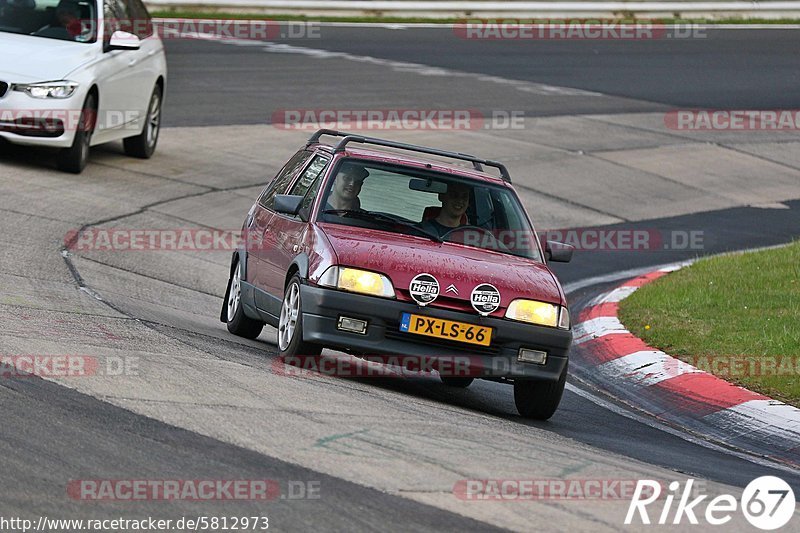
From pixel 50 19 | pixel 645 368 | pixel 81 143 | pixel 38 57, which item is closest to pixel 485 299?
pixel 645 368

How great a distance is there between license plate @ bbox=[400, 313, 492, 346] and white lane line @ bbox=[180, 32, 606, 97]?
1763 centimetres

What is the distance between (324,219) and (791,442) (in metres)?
3.10

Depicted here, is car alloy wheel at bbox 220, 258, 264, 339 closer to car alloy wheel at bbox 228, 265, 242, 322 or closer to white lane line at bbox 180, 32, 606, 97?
car alloy wheel at bbox 228, 265, 242, 322

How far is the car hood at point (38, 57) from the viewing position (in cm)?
1513

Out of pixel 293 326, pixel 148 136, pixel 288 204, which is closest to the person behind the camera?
pixel 293 326

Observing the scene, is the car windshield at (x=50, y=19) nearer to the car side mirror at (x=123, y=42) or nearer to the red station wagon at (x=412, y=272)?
the car side mirror at (x=123, y=42)


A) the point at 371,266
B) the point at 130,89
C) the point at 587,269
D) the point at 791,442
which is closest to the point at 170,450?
the point at 371,266

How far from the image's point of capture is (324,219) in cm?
938

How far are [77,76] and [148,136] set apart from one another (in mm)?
2448

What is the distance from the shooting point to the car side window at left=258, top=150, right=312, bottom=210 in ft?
34.5

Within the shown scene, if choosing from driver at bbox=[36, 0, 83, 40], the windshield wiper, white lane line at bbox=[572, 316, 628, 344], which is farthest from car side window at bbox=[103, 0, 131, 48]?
the windshield wiper

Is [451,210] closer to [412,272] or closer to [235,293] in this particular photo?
[412,272]

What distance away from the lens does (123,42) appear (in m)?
16.2

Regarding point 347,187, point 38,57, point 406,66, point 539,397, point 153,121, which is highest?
point 38,57
